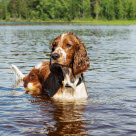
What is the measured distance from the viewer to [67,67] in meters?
6.89

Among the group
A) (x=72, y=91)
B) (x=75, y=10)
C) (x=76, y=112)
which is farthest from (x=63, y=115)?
(x=75, y=10)

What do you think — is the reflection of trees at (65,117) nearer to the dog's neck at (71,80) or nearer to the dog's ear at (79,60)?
the dog's neck at (71,80)

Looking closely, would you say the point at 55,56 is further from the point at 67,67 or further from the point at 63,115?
the point at 63,115

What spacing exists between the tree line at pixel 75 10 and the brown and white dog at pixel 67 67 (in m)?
129

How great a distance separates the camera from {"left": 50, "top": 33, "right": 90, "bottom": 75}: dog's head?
21.0 feet

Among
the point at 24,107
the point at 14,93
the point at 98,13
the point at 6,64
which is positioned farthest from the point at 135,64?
the point at 98,13

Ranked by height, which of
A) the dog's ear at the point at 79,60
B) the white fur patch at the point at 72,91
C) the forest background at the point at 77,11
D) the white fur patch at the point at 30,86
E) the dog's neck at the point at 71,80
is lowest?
the white fur patch at the point at 30,86

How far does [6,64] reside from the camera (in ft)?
47.0

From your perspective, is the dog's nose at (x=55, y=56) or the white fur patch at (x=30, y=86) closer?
the dog's nose at (x=55, y=56)

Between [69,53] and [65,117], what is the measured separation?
4.38ft

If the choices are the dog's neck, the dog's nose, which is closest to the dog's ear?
the dog's neck

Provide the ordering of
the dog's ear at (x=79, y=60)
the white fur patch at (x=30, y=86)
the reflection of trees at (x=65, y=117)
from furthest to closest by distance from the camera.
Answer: the white fur patch at (x=30, y=86) → the dog's ear at (x=79, y=60) → the reflection of trees at (x=65, y=117)

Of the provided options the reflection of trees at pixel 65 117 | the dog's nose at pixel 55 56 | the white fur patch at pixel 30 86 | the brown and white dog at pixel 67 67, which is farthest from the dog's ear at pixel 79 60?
the white fur patch at pixel 30 86

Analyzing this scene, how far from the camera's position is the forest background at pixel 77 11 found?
135500mm
